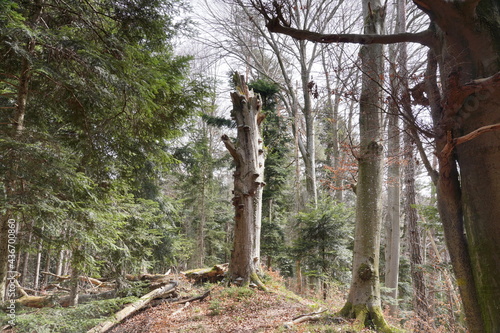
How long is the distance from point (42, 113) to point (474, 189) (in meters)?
6.36

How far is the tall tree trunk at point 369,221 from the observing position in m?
3.82

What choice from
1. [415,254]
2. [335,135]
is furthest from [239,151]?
[335,135]

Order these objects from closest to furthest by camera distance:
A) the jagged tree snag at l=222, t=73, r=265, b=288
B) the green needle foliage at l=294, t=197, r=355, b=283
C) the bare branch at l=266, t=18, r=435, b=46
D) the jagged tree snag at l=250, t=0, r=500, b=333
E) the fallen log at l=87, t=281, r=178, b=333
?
the jagged tree snag at l=250, t=0, r=500, b=333 → the bare branch at l=266, t=18, r=435, b=46 → the fallen log at l=87, t=281, r=178, b=333 → the jagged tree snag at l=222, t=73, r=265, b=288 → the green needle foliage at l=294, t=197, r=355, b=283

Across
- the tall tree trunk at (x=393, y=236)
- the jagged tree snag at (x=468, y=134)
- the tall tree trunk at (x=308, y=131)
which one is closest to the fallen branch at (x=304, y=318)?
the jagged tree snag at (x=468, y=134)

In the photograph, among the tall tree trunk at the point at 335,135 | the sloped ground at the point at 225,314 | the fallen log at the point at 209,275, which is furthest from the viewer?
the fallen log at the point at 209,275

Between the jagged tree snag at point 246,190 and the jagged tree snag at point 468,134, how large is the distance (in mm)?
4507

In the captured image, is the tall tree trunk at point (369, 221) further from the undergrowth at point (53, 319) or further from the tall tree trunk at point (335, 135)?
the undergrowth at point (53, 319)

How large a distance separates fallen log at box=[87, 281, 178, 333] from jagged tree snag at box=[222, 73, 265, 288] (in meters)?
1.75

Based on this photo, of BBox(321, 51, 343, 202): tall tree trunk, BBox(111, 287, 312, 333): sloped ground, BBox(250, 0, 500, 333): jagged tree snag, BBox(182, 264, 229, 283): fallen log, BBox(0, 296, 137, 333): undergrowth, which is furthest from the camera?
BBox(182, 264, 229, 283): fallen log

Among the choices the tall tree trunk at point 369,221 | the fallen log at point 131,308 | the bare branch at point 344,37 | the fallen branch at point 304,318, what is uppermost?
the bare branch at point 344,37

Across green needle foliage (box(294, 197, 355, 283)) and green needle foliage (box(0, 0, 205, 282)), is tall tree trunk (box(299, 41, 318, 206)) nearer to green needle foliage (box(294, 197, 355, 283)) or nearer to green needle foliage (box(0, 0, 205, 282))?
green needle foliage (box(294, 197, 355, 283))

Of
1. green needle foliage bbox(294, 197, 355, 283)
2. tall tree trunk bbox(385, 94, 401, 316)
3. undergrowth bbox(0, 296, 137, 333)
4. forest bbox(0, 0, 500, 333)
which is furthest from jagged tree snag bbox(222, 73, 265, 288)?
tall tree trunk bbox(385, 94, 401, 316)

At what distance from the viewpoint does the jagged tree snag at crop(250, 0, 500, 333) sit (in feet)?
7.71

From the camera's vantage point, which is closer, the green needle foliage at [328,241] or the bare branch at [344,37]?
the bare branch at [344,37]
